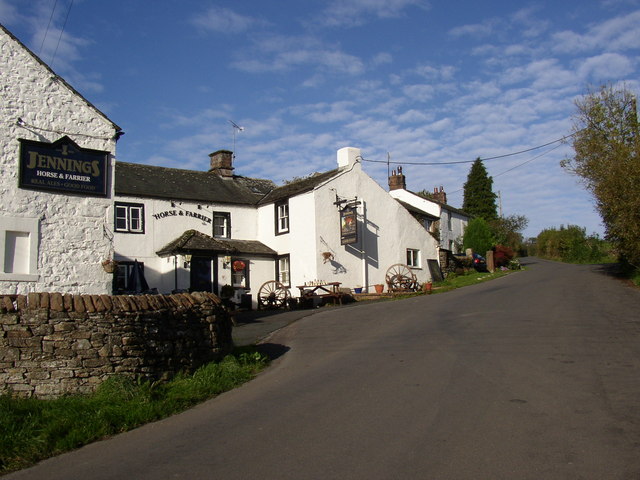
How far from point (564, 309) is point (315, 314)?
820 centimetres

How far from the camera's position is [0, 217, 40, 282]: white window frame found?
14.6 m

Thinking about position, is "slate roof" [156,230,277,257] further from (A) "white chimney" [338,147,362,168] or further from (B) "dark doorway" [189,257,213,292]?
(A) "white chimney" [338,147,362,168]

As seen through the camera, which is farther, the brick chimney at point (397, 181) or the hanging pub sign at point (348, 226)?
the brick chimney at point (397, 181)

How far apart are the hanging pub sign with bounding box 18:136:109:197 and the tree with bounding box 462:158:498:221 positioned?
190ft

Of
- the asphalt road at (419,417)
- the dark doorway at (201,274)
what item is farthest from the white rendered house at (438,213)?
the asphalt road at (419,417)

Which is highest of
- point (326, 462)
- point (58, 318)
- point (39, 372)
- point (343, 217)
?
point (343, 217)

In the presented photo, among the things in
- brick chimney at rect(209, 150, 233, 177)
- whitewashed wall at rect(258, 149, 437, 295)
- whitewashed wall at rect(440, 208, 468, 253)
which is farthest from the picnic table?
whitewashed wall at rect(440, 208, 468, 253)

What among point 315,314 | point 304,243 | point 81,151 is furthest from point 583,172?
point 81,151

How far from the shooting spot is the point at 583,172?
27.2m

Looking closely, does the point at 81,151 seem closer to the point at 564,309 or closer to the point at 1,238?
the point at 1,238

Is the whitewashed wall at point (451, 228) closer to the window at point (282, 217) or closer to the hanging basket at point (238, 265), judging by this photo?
the window at point (282, 217)

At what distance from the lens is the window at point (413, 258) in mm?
32591

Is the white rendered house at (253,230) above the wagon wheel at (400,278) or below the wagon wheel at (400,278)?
above

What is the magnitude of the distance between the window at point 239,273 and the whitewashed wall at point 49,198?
11.4 m
